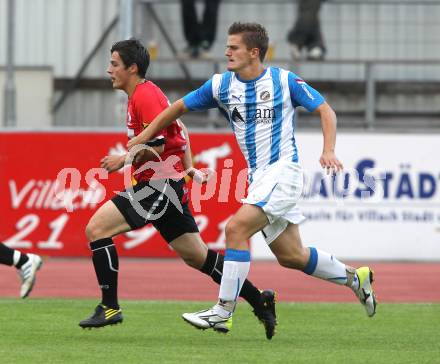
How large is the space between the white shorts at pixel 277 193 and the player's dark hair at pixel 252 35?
807 millimetres

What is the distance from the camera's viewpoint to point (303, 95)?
8.74 m

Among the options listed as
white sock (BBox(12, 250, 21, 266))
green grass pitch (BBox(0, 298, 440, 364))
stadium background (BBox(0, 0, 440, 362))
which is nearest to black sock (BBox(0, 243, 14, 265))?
white sock (BBox(12, 250, 21, 266))

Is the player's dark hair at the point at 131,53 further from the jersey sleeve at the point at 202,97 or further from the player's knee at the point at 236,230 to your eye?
the player's knee at the point at 236,230

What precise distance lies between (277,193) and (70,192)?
30.1ft

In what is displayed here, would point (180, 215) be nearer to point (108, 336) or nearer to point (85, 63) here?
point (108, 336)

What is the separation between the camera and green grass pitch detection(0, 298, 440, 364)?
797 centimetres

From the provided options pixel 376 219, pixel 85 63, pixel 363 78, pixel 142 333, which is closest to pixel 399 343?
pixel 142 333

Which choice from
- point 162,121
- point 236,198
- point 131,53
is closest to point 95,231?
point 162,121

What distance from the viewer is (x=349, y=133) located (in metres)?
17.6

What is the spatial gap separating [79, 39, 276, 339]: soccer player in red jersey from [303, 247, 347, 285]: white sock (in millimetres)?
353

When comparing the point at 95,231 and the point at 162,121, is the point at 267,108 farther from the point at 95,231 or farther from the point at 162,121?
the point at 95,231

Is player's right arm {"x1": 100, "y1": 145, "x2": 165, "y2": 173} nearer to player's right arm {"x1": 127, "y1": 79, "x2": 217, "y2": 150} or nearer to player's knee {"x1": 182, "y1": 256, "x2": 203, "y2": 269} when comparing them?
player's right arm {"x1": 127, "y1": 79, "x2": 217, "y2": 150}

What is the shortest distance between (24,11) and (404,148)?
27.2ft

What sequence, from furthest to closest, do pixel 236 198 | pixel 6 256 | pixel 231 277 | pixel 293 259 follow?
pixel 236 198 < pixel 6 256 < pixel 293 259 < pixel 231 277
